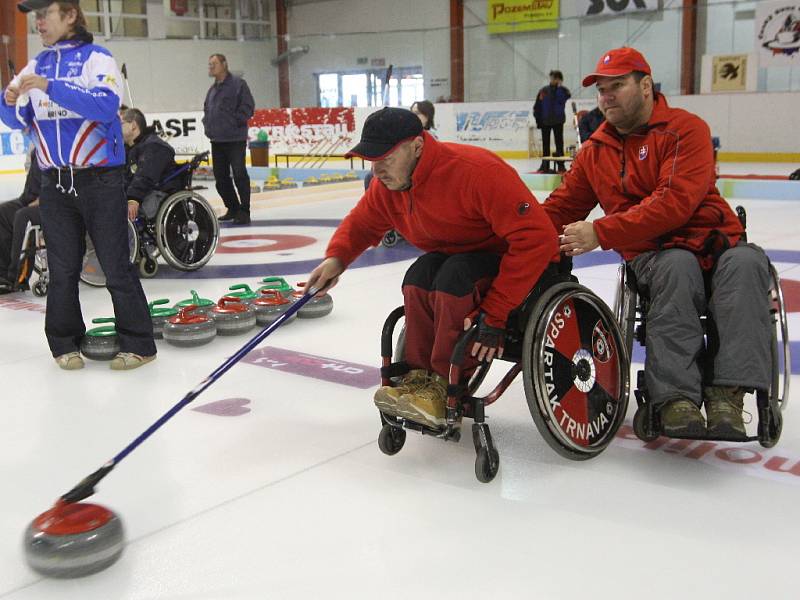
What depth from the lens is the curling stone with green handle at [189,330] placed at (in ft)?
11.3

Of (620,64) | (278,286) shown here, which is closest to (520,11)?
(278,286)

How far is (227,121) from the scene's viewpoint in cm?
709

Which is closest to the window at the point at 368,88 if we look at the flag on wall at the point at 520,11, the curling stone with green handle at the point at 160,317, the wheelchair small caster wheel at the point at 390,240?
the flag on wall at the point at 520,11

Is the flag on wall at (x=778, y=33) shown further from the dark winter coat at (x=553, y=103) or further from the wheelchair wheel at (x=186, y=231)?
the wheelchair wheel at (x=186, y=231)

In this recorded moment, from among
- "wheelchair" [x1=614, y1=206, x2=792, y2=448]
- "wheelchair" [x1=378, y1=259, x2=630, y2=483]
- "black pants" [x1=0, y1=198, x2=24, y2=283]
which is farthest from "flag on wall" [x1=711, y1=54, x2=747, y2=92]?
"wheelchair" [x1=378, y1=259, x2=630, y2=483]

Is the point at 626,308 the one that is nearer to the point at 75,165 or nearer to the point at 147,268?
the point at 75,165

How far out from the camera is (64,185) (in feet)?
10.1

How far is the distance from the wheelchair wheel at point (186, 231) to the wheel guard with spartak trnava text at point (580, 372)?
3.20 metres

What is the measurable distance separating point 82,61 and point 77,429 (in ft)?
3.95

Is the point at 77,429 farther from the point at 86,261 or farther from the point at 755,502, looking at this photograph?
the point at 86,261

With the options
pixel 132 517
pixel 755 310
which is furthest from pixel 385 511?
pixel 755 310

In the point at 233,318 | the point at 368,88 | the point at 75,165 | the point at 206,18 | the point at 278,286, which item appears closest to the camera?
the point at 75,165

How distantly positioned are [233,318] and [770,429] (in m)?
2.11

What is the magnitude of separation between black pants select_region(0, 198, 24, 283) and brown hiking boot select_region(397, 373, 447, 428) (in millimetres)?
3145
